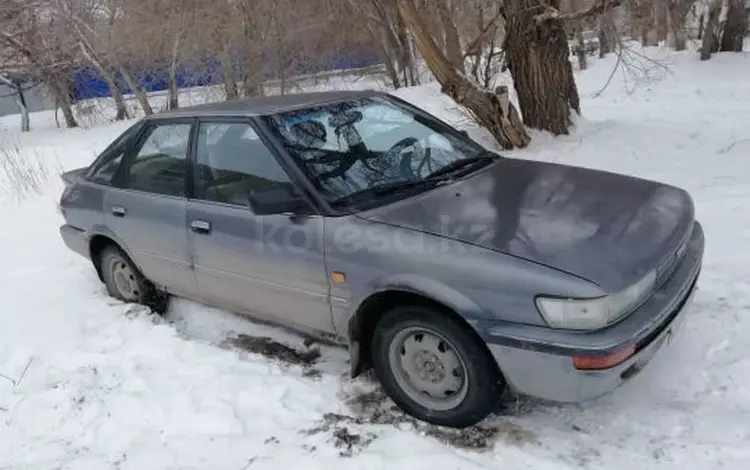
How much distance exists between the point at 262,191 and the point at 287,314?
0.70 metres

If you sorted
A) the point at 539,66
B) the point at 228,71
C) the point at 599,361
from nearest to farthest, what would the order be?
the point at 599,361 → the point at 539,66 → the point at 228,71

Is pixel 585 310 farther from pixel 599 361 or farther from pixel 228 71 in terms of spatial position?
pixel 228 71

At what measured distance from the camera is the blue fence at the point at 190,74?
17.1 meters

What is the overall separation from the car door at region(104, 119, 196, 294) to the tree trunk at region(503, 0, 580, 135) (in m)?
4.96

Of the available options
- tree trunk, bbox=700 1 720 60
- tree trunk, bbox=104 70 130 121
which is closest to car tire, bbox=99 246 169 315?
tree trunk, bbox=104 70 130 121

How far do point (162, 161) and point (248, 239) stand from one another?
1.05 meters

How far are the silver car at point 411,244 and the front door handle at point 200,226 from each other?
28mm

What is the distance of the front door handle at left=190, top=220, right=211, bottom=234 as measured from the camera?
3619mm

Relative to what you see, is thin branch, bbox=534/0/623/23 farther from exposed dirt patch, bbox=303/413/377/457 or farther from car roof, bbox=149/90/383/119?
exposed dirt patch, bbox=303/413/377/457

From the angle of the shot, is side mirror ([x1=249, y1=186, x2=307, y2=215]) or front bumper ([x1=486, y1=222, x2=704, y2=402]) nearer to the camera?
front bumper ([x1=486, y1=222, x2=704, y2=402])

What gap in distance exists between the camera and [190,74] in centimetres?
1747

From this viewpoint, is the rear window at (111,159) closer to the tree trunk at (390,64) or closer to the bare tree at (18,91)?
the bare tree at (18,91)

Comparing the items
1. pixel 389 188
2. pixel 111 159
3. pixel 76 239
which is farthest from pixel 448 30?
pixel 389 188

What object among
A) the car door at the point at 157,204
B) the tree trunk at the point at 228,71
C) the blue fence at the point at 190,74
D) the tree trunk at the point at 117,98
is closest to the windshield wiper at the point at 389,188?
the car door at the point at 157,204
